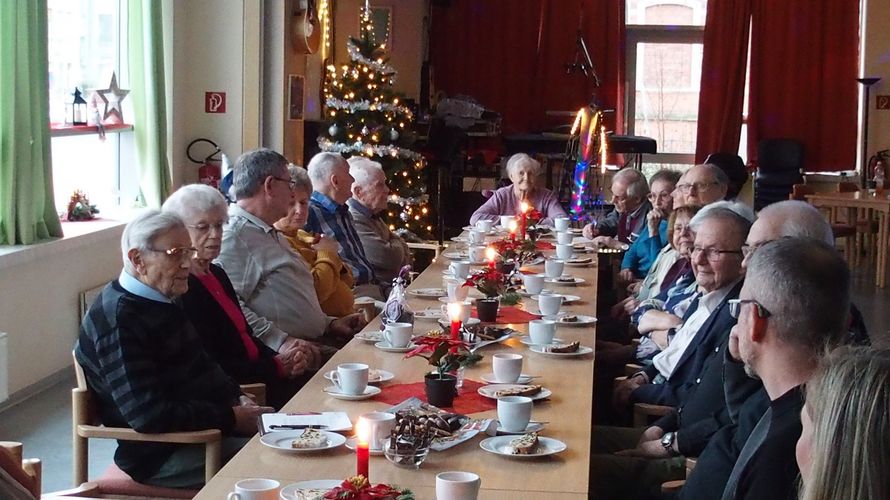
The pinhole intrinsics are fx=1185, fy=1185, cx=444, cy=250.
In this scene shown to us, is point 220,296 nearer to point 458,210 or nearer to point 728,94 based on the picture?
point 458,210

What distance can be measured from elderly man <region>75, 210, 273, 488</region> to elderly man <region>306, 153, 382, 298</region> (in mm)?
2464

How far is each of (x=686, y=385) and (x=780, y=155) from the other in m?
A: 9.21

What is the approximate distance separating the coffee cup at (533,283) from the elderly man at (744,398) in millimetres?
1273

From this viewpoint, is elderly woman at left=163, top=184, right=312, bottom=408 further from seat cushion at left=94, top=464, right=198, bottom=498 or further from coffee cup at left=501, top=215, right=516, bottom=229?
coffee cup at left=501, top=215, right=516, bottom=229

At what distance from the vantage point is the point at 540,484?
7.85ft

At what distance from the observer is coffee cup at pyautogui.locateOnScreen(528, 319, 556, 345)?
376 cm

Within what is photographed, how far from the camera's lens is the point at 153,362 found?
3.21m

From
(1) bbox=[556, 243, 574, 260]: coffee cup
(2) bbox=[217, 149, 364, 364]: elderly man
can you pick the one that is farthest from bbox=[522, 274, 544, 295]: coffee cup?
(1) bbox=[556, 243, 574, 260]: coffee cup

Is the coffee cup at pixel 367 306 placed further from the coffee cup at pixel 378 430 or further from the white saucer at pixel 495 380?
the coffee cup at pixel 378 430

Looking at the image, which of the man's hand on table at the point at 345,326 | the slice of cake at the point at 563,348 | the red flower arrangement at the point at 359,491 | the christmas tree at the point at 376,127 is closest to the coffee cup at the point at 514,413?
the red flower arrangement at the point at 359,491

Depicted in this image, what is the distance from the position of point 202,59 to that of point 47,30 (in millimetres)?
2215

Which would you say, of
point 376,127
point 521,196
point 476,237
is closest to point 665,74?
point 376,127

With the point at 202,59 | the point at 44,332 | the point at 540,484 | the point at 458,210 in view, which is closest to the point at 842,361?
the point at 540,484

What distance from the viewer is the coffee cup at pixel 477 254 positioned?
5.99m
